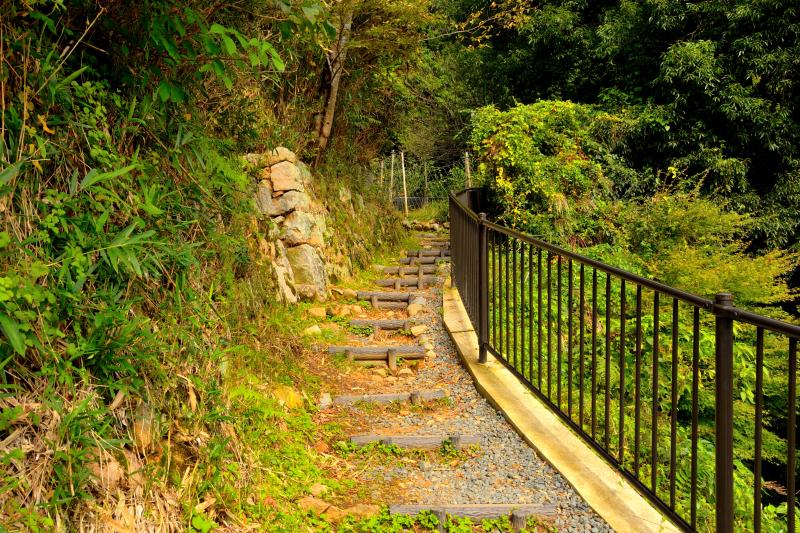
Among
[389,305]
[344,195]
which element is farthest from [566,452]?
[344,195]

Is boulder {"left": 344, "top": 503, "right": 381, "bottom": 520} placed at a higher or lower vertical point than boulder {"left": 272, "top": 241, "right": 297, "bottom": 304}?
lower

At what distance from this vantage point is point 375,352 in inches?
242

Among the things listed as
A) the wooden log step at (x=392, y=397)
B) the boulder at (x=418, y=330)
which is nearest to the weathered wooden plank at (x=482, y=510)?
the wooden log step at (x=392, y=397)

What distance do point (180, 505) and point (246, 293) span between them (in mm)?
2713

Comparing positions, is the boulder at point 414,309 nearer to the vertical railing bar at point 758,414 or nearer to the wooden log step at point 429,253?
the wooden log step at point 429,253

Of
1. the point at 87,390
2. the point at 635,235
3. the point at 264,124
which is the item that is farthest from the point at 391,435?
the point at 635,235

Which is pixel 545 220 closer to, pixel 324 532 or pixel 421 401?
pixel 421 401

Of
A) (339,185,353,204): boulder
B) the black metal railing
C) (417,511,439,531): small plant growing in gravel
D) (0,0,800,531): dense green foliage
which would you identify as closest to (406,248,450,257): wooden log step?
(0,0,800,531): dense green foliage

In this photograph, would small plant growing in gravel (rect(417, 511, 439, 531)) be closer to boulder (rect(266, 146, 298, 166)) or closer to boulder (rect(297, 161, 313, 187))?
boulder (rect(266, 146, 298, 166))

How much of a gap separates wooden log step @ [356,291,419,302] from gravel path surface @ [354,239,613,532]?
3.33 metres

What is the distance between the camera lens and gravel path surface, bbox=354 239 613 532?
3328 mm

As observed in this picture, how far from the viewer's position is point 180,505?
255cm

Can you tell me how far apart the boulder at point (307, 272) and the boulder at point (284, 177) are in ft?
2.58

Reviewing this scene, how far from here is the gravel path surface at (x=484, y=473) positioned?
3.33 m
